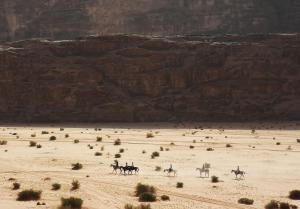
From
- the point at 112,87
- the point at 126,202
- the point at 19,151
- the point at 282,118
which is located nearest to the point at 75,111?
the point at 112,87

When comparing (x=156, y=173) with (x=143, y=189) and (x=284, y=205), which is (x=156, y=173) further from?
(x=284, y=205)

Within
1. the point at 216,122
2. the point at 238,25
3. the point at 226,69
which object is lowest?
the point at 216,122

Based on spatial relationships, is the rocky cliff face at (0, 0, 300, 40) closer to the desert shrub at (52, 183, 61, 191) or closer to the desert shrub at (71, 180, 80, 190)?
the desert shrub at (71, 180, 80, 190)

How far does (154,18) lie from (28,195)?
264ft

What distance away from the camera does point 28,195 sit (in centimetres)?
1653

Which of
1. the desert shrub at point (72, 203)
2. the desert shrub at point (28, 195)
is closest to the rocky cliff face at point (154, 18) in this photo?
the desert shrub at point (28, 195)

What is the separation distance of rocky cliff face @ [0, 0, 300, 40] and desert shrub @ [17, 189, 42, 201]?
78204 mm

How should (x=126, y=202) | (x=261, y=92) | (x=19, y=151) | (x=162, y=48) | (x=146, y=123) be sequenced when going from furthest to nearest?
(x=162, y=48), (x=261, y=92), (x=146, y=123), (x=19, y=151), (x=126, y=202)

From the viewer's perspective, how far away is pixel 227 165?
25250mm

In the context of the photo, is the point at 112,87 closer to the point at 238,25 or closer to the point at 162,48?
the point at 162,48

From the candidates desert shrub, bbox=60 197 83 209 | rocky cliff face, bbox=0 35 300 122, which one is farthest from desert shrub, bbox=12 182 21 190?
rocky cliff face, bbox=0 35 300 122

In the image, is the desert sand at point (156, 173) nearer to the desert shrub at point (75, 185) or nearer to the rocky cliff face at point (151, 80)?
the desert shrub at point (75, 185)

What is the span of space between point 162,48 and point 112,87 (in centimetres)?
831

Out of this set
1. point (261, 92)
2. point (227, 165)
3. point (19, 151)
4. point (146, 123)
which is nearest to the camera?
point (227, 165)
